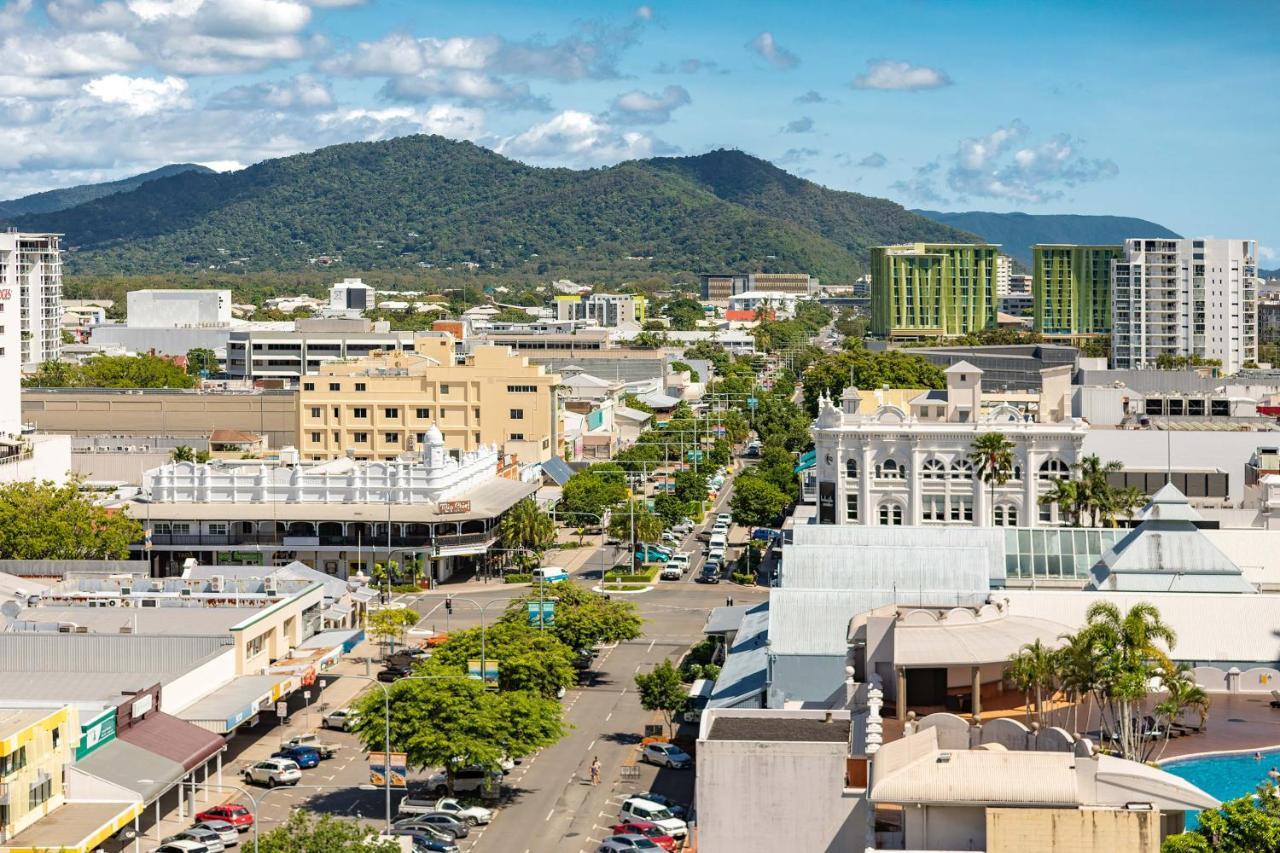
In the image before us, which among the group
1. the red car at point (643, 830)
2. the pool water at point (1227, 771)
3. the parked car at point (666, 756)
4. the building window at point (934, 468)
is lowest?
the red car at point (643, 830)

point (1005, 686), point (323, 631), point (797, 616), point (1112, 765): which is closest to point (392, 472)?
point (323, 631)

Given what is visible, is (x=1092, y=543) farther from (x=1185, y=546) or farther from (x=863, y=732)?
(x=863, y=732)

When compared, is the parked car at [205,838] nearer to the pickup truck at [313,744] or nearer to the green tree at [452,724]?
the green tree at [452,724]

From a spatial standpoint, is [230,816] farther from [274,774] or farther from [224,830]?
[274,774]

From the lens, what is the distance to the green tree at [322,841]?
165ft

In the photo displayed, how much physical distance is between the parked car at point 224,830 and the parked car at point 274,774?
6.35 meters

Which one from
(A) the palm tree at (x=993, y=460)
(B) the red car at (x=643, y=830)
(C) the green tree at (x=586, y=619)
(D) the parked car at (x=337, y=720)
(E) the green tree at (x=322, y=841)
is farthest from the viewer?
(A) the palm tree at (x=993, y=460)

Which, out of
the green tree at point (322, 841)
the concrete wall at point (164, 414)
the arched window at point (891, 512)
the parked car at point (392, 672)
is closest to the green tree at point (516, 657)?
the parked car at point (392, 672)

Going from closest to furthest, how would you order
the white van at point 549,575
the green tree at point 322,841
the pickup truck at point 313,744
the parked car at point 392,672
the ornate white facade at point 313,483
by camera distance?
the green tree at point 322,841 < the pickup truck at point 313,744 < the parked car at point 392,672 < the white van at point 549,575 < the ornate white facade at point 313,483

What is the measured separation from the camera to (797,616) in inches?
2339

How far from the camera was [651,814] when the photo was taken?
62.2m

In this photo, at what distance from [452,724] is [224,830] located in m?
8.42

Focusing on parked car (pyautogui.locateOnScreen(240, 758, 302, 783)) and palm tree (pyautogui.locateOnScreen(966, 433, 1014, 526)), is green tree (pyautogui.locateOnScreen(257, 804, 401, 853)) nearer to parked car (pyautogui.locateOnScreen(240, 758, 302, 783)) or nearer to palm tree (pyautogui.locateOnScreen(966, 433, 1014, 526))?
parked car (pyautogui.locateOnScreen(240, 758, 302, 783))

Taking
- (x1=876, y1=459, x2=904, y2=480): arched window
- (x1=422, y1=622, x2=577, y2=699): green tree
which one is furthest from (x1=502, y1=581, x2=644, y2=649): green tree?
(x1=876, y1=459, x2=904, y2=480): arched window
